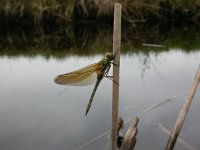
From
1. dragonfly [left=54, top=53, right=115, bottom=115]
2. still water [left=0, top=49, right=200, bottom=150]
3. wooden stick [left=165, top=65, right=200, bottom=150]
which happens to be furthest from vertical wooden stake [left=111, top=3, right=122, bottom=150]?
still water [left=0, top=49, right=200, bottom=150]

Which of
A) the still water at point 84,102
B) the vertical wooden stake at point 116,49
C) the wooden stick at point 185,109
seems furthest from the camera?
the still water at point 84,102

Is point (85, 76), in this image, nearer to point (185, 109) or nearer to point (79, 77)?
point (79, 77)

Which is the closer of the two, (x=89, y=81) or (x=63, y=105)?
(x=89, y=81)

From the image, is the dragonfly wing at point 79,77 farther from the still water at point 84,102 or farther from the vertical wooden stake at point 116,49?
the still water at point 84,102

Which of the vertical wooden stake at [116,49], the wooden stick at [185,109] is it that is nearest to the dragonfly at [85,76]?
the vertical wooden stake at [116,49]

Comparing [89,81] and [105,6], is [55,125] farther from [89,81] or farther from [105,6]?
[105,6]

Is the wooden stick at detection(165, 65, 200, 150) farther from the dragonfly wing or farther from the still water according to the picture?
the still water

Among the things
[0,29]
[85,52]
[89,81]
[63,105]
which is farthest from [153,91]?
[0,29]

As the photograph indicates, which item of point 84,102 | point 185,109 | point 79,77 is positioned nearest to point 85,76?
point 79,77
